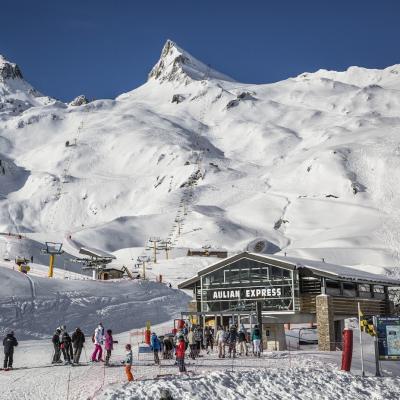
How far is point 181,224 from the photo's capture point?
363 feet

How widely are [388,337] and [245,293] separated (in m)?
13.2

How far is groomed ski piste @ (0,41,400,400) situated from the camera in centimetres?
2233

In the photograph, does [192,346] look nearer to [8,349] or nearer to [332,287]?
[8,349]

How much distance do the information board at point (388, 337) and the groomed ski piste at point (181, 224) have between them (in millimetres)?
973

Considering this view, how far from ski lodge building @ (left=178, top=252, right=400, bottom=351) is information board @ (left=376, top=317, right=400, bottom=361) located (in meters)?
7.78

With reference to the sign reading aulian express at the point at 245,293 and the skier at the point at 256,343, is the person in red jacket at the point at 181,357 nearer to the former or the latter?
the skier at the point at 256,343

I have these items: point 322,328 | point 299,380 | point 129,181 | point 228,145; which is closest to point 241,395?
point 299,380

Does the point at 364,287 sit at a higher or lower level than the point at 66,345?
higher

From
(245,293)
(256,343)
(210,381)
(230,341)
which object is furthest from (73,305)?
(210,381)

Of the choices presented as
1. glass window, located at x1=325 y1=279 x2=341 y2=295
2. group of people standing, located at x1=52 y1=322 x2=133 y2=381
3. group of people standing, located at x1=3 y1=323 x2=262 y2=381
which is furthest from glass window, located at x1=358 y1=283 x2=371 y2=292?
group of people standing, located at x1=52 y1=322 x2=133 y2=381

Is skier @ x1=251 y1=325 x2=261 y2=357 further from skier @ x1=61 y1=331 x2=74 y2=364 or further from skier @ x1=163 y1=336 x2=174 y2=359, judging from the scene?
skier @ x1=61 y1=331 x2=74 y2=364

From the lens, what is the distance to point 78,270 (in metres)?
81.1

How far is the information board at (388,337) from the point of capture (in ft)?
80.4

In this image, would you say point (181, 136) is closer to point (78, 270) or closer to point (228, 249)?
point (228, 249)
